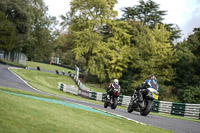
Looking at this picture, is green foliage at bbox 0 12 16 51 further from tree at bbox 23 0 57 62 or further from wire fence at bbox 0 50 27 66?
tree at bbox 23 0 57 62

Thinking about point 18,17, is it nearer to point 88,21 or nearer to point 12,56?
point 12,56

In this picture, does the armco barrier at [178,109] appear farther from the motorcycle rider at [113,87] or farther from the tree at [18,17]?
the tree at [18,17]

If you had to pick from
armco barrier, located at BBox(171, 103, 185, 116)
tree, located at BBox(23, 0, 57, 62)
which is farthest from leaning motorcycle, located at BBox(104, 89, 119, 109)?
tree, located at BBox(23, 0, 57, 62)

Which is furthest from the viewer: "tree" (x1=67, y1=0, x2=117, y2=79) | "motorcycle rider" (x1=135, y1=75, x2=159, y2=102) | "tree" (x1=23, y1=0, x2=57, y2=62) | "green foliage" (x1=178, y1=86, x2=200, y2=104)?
"tree" (x1=23, y1=0, x2=57, y2=62)

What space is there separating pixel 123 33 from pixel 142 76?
9.57m

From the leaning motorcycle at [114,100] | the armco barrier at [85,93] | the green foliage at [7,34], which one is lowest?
the armco barrier at [85,93]

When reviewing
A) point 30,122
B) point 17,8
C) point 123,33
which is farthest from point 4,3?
point 30,122

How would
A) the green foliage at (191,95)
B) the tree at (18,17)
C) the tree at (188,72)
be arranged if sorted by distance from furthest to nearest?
1. the tree at (18,17)
2. the tree at (188,72)
3. the green foliage at (191,95)

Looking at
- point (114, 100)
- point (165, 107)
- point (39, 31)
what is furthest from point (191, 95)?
point (39, 31)

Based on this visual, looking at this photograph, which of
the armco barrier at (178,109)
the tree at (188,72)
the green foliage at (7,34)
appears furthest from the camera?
the green foliage at (7,34)

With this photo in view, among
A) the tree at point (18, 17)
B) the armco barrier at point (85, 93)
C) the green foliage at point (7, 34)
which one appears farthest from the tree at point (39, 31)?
the armco barrier at point (85, 93)

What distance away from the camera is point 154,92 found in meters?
13.0

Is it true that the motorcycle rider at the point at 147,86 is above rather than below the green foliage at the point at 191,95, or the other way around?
above

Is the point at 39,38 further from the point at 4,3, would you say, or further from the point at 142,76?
the point at 142,76
